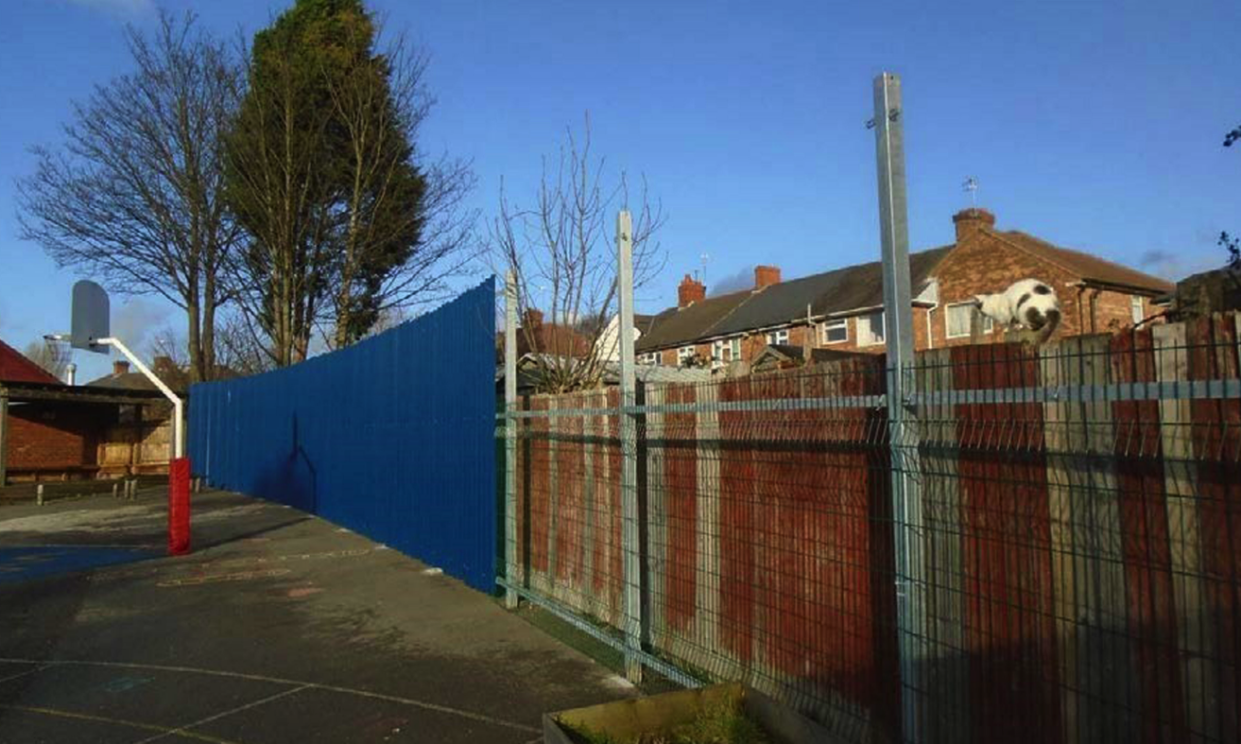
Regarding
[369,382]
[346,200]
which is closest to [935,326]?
[346,200]

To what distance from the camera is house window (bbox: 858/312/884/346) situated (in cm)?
3267

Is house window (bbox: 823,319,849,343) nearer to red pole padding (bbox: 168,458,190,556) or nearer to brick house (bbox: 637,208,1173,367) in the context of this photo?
brick house (bbox: 637,208,1173,367)

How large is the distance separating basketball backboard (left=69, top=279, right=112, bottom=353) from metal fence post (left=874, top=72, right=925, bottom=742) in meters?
12.9

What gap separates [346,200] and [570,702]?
23473 mm

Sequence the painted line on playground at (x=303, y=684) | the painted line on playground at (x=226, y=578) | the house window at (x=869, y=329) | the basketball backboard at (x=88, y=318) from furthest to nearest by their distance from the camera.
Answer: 1. the house window at (x=869, y=329)
2. the basketball backboard at (x=88, y=318)
3. the painted line on playground at (x=226, y=578)
4. the painted line on playground at (x=303, y=684)

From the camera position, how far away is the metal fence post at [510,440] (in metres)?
7.92

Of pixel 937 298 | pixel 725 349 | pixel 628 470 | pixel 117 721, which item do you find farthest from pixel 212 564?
pixel 725 349

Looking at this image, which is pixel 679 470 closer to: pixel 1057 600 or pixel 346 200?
pixel 1057 600

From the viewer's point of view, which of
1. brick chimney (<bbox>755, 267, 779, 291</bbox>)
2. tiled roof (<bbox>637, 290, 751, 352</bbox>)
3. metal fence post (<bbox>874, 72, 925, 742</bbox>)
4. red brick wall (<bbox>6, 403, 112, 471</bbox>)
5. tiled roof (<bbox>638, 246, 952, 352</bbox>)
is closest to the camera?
metal fence post (<bbox>874, 72, 925, 742</bbox>)

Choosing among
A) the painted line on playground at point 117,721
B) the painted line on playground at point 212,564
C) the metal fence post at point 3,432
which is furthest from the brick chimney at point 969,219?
the painted line on playground at point 117,721

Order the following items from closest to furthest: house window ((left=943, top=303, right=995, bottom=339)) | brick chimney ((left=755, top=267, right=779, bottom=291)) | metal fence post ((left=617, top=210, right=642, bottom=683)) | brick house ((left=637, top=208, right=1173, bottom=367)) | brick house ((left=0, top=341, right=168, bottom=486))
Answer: metal fence post ((left=617, top=210, right=642, bottom=683)) → brick house ((left=0, top=341, right=168, bottom=486)) → brick house ((left=637, top=208, right=1173, bottom=367)) → house window ((left=943, top=303, right=995, bottom=339)) → brick chimney ((left=755, top=267, right=779, bottom=291))

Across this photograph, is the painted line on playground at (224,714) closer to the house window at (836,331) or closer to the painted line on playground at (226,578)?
the painted line on playground at (226,578)

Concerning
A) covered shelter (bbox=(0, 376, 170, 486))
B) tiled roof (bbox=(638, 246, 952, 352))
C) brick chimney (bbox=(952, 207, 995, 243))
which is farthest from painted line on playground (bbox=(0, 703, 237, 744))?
brick chimney (bbox=(952, 207, 995, 243))

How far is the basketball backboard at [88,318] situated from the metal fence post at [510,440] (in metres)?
8.30
